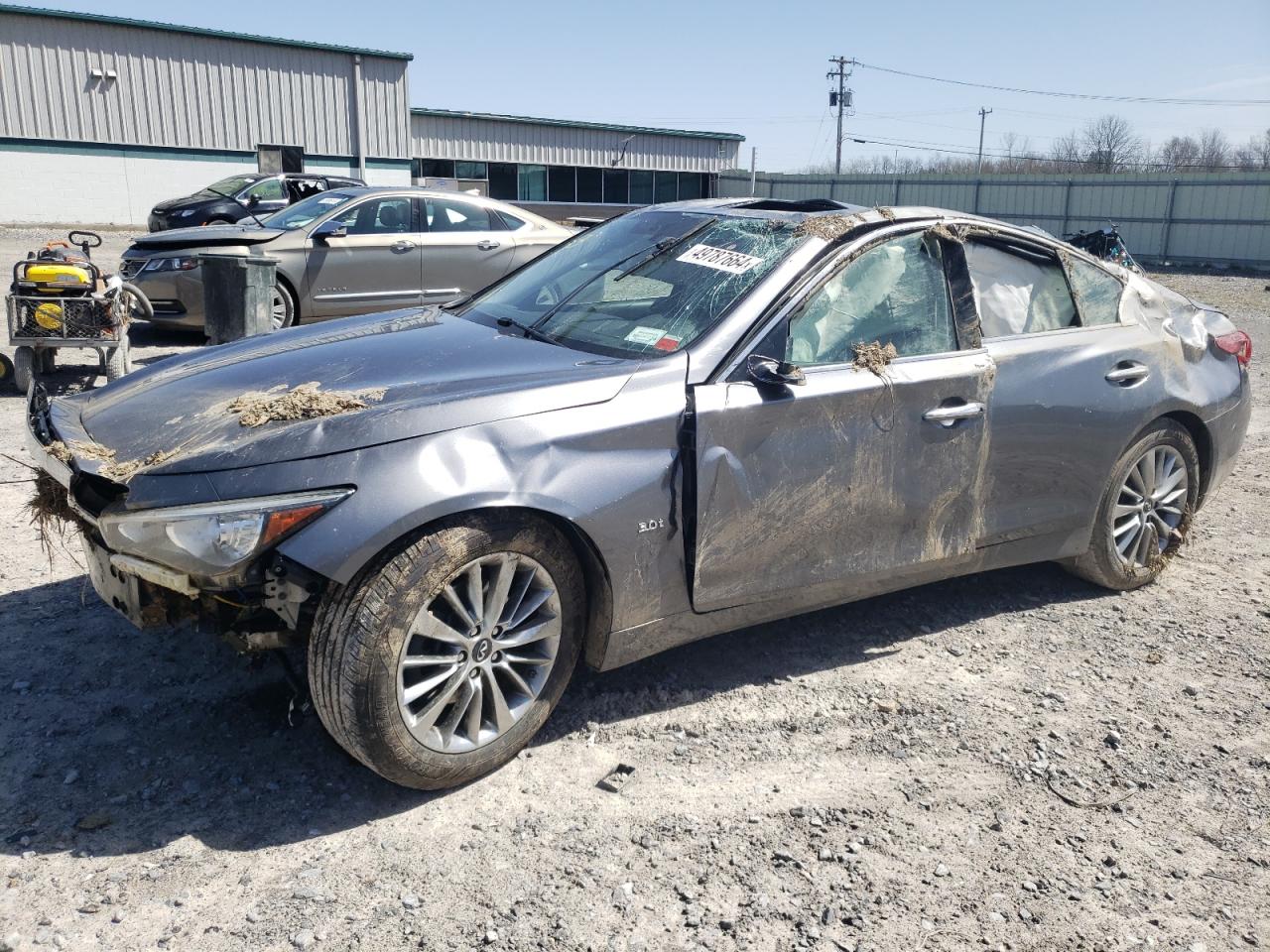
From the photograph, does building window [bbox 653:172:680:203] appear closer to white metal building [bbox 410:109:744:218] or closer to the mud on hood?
white metal building [bbox 410:109:744:218]

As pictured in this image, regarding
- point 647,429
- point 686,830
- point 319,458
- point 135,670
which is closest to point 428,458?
point 319,458

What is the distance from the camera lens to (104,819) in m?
2.93

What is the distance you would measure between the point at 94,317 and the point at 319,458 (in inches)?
237

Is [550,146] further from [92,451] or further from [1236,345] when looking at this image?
[92,451]

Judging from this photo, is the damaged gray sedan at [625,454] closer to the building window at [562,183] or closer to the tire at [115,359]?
the tire at [115,359]

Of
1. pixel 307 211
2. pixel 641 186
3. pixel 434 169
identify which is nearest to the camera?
pixel 307 211

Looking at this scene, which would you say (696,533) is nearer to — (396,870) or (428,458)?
(428,458)

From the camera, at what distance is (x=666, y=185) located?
4262 centimetres

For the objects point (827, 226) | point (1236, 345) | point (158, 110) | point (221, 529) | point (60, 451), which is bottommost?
point (221, 529)

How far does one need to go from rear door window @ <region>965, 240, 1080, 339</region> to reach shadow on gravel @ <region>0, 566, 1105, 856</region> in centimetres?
129

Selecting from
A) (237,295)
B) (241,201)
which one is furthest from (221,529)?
(241,201)

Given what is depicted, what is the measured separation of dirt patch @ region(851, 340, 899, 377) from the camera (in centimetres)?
372

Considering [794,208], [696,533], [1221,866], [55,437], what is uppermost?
[794,208]

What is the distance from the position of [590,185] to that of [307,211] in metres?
30.6
